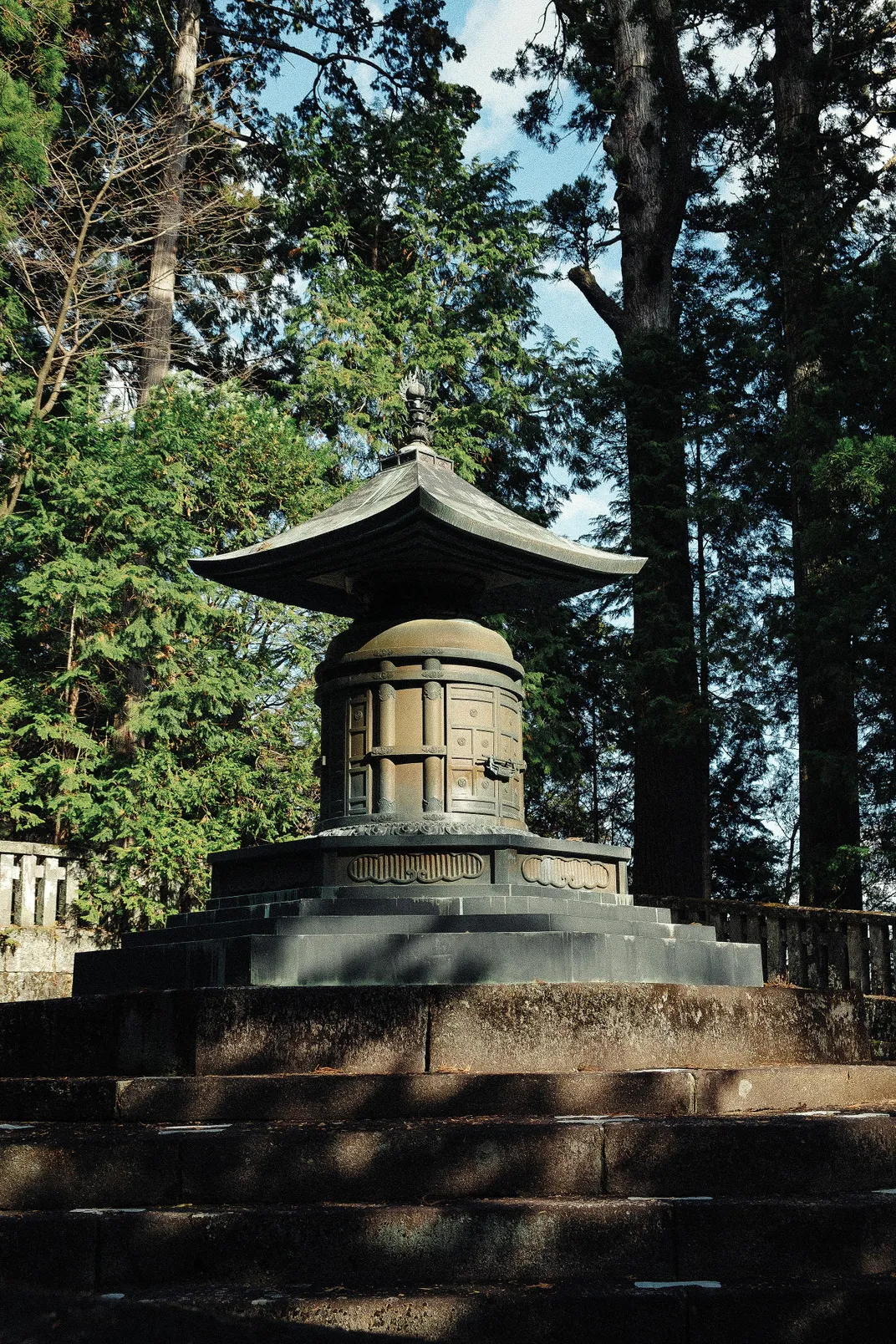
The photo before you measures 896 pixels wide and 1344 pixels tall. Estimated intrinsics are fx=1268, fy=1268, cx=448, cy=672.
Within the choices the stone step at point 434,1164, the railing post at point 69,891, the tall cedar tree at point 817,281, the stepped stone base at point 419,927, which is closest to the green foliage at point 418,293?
the tall cedar tree at point 817,281

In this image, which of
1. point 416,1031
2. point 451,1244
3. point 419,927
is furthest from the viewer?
point 419,927

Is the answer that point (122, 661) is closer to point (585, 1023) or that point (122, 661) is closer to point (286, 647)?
point (286, 647)

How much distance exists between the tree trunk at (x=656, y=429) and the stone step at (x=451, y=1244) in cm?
1067

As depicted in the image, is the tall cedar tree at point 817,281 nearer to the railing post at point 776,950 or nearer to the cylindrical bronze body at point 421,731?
the railing post at point 776,950

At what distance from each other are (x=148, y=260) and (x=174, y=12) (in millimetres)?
4192

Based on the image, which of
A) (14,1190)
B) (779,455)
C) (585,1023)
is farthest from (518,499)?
(14,1190)

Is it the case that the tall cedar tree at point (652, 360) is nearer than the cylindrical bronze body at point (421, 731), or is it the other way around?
the cylindrical bronze body at point (421, 731)

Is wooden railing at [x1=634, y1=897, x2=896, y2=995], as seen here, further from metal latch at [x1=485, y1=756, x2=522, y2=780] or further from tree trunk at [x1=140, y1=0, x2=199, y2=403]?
tree trunk at [x1=140, y1=0, x2=199, y2=403]

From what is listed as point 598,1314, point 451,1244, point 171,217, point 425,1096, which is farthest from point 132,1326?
point 171,217

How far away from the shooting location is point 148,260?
63.2ft

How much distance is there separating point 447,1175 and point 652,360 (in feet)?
47.9

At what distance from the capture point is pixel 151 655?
14.4 metres

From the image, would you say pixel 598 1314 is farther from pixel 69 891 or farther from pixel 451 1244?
pixel 69 891

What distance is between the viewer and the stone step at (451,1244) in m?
3.92
